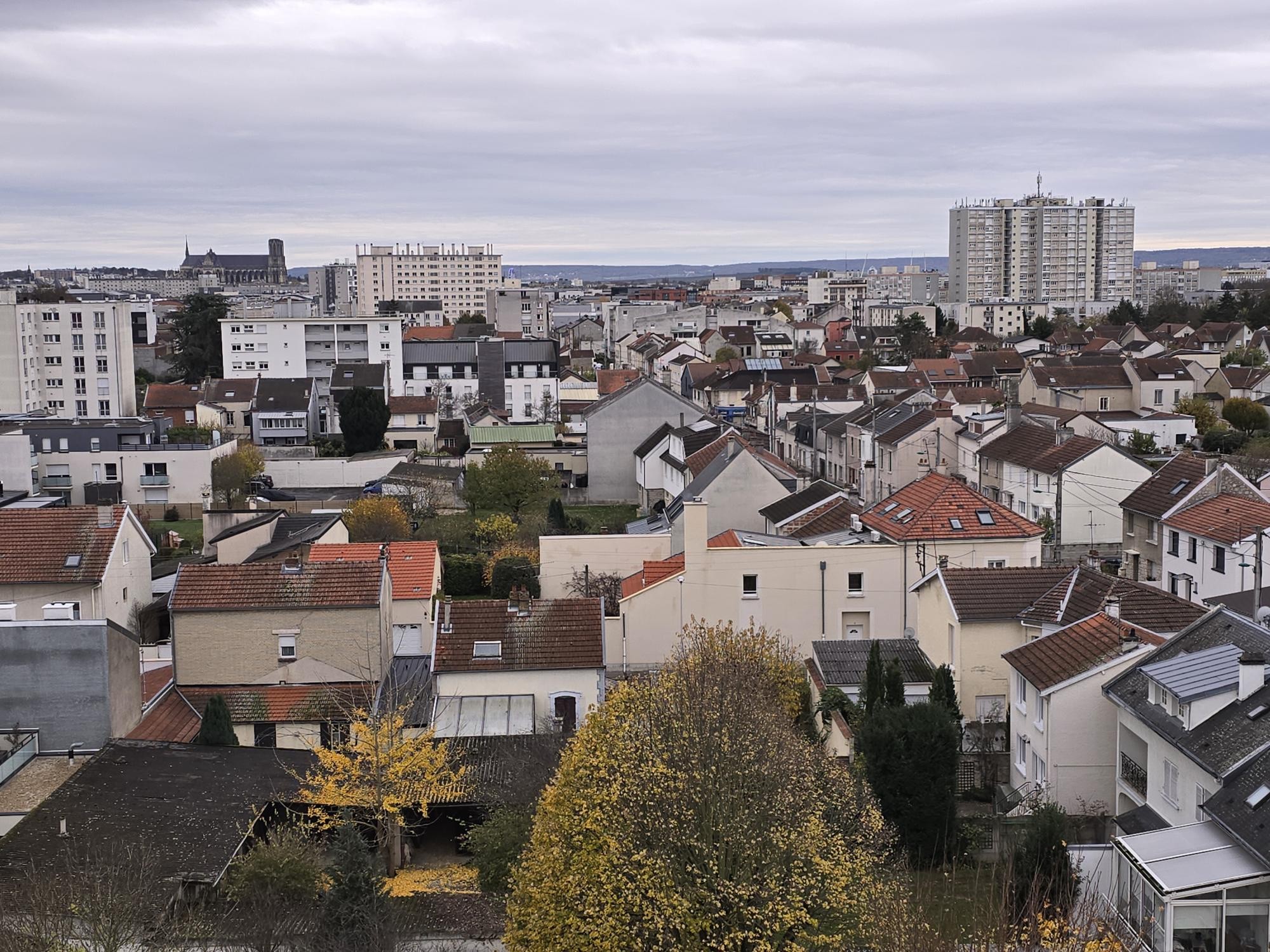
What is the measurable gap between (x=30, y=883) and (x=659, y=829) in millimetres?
7998

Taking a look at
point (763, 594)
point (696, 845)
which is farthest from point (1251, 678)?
point (763, 594)

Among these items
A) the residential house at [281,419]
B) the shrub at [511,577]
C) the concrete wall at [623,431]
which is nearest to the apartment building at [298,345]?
the residential house at [281,419]

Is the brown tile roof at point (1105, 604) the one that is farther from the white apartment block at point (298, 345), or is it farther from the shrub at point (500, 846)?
the white apartment block at point (298, 345)

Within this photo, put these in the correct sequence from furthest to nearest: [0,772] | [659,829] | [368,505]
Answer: [368,505], [0,772], [659,829]

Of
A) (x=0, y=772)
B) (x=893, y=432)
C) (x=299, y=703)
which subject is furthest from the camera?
(x=893, y=432)

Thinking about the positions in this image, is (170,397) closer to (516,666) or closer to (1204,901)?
(516,666)

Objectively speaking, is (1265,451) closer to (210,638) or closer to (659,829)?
(210,638)

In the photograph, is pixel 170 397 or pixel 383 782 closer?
pixel 383 782

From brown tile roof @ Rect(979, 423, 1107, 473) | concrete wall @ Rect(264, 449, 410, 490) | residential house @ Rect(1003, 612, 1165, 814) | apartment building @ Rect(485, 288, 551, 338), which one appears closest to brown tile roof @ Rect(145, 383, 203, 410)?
concrete wall @ Rect(264, 449, 410, 490)

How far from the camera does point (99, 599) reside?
31281 mm

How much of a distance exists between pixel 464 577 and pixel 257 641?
14729 mm

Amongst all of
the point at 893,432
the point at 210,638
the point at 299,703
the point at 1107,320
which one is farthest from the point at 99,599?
the point at 1107,320

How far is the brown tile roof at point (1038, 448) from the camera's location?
44.1m

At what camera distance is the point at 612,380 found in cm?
9394
